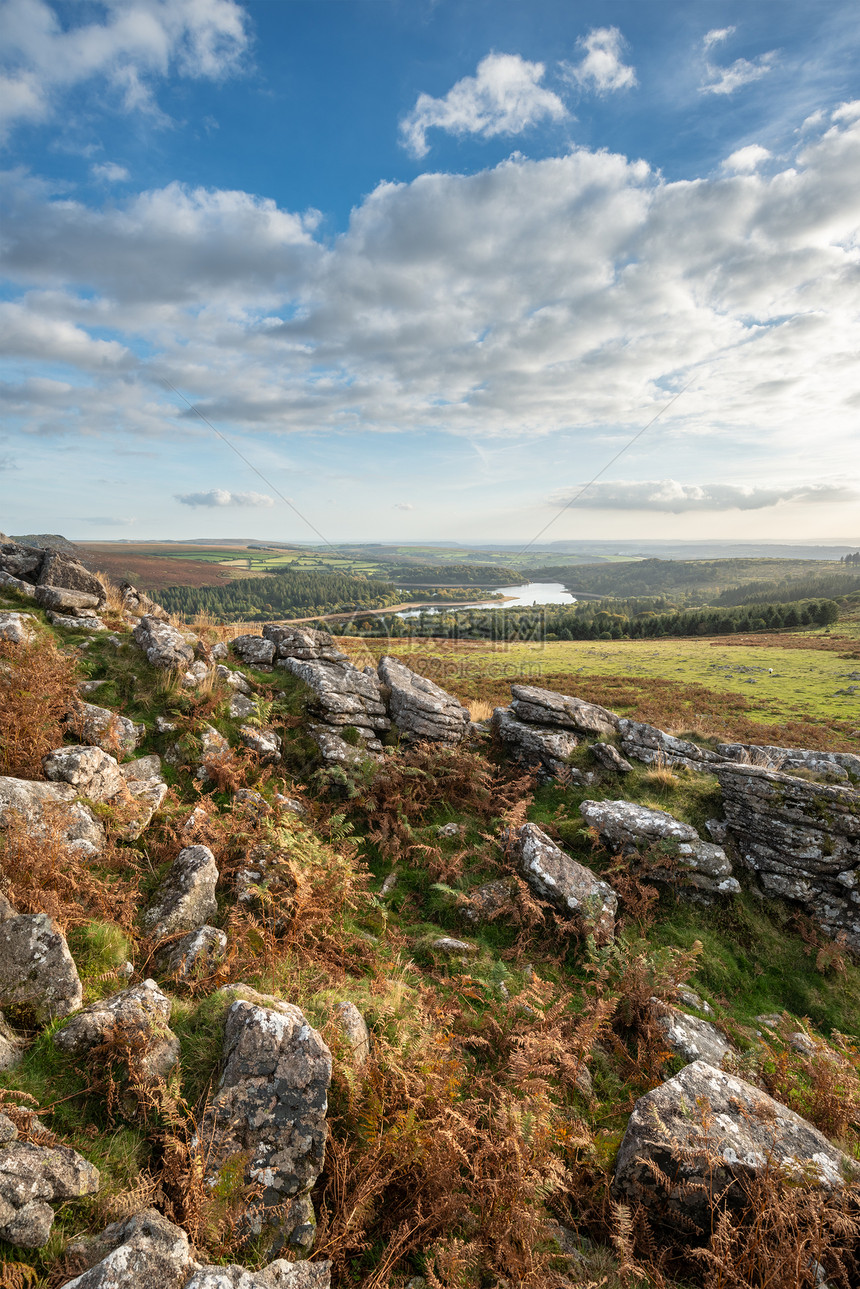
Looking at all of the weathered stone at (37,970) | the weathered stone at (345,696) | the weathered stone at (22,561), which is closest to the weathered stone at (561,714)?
the weathered stone at (345,696)

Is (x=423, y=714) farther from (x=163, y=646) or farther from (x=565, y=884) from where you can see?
(x=163, y=646)

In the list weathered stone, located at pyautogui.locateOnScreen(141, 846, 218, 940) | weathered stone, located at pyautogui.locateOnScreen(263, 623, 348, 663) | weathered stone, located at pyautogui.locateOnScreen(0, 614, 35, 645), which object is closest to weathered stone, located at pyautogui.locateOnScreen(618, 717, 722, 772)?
weathered stone, located at pyautogui.locateOnScreen(263, 623, 348, 663)

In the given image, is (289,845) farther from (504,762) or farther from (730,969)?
(730,969)

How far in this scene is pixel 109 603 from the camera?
547 inches

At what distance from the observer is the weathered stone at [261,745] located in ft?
36.2

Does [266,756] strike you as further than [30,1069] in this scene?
Yes

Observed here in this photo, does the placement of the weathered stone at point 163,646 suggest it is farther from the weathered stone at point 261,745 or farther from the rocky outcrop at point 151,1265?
the rocky outcrop at point 151,1265

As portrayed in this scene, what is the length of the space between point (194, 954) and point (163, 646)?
303 inches

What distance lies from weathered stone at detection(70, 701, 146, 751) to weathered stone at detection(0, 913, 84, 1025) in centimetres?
450

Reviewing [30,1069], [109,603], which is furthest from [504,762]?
[109,603]

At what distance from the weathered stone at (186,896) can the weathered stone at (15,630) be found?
20.9 ft

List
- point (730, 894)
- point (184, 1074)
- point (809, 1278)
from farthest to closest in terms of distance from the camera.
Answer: point (730, 894), point (184, 1074), point (809, 1278)

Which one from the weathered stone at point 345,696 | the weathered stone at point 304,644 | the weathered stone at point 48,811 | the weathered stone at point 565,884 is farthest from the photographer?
the weathered stone at point 304,644

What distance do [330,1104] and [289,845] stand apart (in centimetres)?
374
